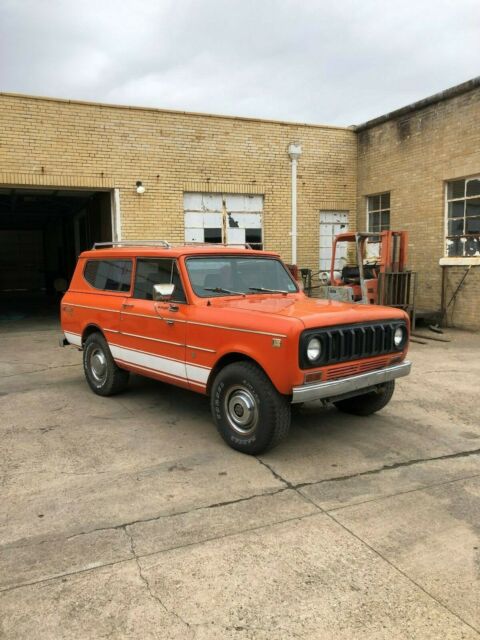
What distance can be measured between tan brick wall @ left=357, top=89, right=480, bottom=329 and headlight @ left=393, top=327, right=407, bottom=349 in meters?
7.39

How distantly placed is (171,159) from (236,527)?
10.7 metres

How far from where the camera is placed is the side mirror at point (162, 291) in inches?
203

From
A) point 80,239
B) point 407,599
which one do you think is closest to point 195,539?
point 407,599

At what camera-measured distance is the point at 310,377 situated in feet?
14.2

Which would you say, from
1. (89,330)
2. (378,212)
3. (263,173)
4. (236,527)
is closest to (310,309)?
(236,527)

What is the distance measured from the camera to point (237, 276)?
5.70 metres

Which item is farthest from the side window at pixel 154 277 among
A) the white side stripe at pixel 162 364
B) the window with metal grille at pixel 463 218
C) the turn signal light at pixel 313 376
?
the window with metal grille at pixel 463 218

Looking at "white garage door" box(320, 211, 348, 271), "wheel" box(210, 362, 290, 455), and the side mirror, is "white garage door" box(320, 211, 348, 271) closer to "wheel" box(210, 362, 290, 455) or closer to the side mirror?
the side mirror

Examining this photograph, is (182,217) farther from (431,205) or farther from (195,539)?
(195,539)

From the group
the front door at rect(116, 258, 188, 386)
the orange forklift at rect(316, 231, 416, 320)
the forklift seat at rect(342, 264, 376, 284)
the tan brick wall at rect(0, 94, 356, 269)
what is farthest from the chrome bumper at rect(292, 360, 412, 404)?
the tan brick wall at rect(0, 94, 356, 269)

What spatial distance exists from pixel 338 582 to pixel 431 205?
11257 mm

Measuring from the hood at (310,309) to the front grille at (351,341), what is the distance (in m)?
0.06

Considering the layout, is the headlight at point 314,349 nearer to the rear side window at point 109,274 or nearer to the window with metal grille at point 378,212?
the rear side window at point 109,274

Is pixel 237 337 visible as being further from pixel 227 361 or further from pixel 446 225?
pixel 446 225
